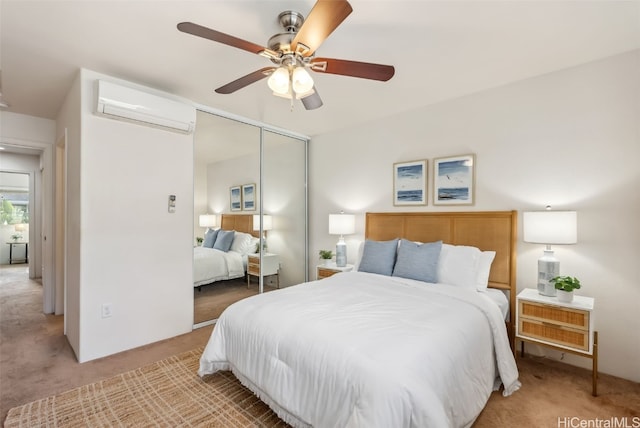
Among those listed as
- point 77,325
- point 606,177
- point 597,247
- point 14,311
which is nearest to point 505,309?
point 597,247

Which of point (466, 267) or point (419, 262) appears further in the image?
point (419, 262)

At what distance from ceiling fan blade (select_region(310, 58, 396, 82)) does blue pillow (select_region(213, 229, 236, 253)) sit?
2.37 metres

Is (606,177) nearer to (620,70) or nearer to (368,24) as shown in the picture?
(620,70)

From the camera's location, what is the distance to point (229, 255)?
3658 millimetres

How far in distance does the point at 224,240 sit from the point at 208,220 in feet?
1.07

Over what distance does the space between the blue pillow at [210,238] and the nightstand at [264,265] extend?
0.57 meters

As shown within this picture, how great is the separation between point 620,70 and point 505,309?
209 cm

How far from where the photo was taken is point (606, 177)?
234 centimetres

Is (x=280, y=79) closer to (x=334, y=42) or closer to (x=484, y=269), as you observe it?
(x=334, y=42)

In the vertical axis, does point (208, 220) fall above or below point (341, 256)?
above

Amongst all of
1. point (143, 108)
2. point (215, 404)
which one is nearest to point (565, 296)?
point (215, 404)

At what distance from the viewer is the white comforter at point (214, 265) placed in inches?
130

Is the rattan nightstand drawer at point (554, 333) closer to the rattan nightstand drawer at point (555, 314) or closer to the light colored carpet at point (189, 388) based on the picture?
the rattan nightstand drawer at point (555, 314)

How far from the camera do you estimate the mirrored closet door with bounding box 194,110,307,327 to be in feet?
11.0
